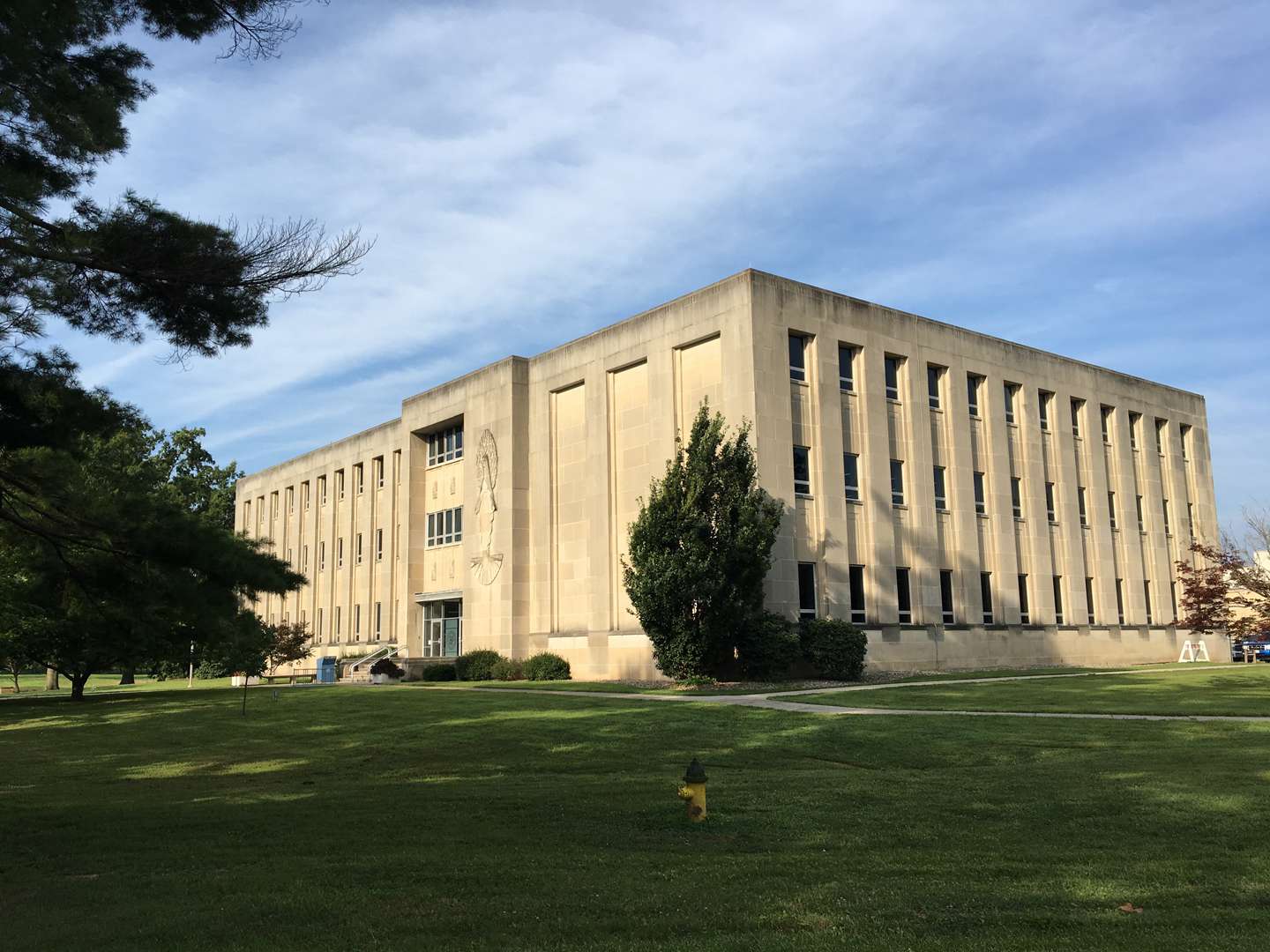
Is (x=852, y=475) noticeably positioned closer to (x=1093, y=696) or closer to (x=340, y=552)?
(x=1093, y=696)

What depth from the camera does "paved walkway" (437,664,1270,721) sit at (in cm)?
1919

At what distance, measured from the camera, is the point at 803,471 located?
114 ft

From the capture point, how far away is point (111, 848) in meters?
10.2

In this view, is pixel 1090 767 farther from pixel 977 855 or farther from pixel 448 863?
pixel 448 863

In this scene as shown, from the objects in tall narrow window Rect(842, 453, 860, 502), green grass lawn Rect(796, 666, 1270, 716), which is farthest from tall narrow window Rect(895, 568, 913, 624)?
green grass lawn Rect(796, 666, 1270, 716)

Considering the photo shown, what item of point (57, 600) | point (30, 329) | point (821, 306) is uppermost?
point (821, 306)

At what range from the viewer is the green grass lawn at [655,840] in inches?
269

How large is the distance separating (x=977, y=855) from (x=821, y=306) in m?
29.2

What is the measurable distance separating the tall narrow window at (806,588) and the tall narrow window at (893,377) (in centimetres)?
809

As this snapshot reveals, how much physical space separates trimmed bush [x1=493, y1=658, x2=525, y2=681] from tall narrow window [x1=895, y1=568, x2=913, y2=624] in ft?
46.7

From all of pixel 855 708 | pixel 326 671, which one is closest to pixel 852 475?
pixel 855 708

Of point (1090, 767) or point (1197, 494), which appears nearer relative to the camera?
point (1090, 767)

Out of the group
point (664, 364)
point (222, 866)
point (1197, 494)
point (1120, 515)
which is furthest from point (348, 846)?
point (1197, 494)

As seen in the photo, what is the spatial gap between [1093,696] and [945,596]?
15194 millimetres
